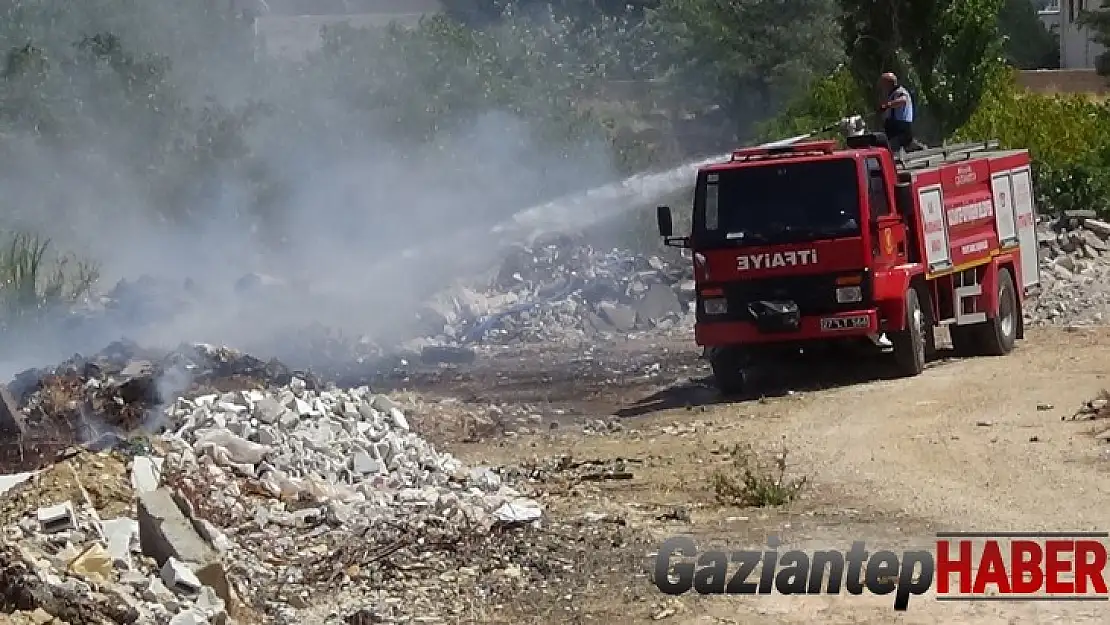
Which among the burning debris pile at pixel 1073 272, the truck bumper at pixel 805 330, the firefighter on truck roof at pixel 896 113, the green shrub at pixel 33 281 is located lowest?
the burning debris pile at pixel 1073 272

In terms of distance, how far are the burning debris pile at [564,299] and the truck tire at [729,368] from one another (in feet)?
20.1

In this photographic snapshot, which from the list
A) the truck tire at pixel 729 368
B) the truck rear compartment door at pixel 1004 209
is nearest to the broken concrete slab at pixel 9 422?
the truck tire at pixel 729 368

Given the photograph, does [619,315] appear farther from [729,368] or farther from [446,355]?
[729,368]

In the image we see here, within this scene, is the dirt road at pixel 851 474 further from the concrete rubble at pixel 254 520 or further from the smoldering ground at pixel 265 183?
the smoldering ground at pixel 265 183

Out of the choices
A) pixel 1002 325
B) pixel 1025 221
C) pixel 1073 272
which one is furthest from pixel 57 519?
pixel 1073 272

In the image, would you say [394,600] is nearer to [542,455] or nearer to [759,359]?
[542,455]

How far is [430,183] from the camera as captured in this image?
28.6m

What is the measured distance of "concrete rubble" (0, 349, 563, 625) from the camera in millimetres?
7875

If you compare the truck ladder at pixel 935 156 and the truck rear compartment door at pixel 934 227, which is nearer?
the truck rear compartment door at pixel 934 227

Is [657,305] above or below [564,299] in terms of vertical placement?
below

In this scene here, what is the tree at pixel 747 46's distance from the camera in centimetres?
4475

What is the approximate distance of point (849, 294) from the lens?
1534cm

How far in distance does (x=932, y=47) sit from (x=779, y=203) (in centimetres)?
1139

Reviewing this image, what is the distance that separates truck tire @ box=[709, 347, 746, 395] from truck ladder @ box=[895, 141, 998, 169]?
2.62 metres
